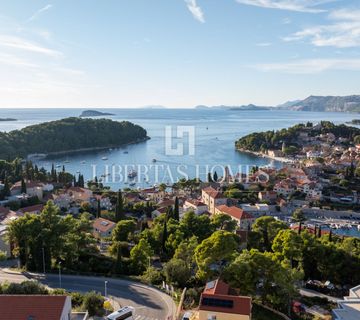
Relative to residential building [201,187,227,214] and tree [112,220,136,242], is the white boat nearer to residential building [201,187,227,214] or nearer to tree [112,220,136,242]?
residential building [201,187,227,214]

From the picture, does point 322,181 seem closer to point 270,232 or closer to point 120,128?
point 270,232

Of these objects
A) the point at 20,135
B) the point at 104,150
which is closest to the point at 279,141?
the point at 104,150

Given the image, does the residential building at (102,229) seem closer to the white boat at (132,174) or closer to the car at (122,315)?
the car at (122,315)

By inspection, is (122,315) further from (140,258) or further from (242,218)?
(242,218)

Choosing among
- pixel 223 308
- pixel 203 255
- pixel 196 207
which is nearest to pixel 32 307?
pixel 223 308

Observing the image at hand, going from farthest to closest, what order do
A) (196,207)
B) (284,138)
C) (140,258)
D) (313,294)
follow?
(284,138)
(196,207)
(140,258)
(313,294)
